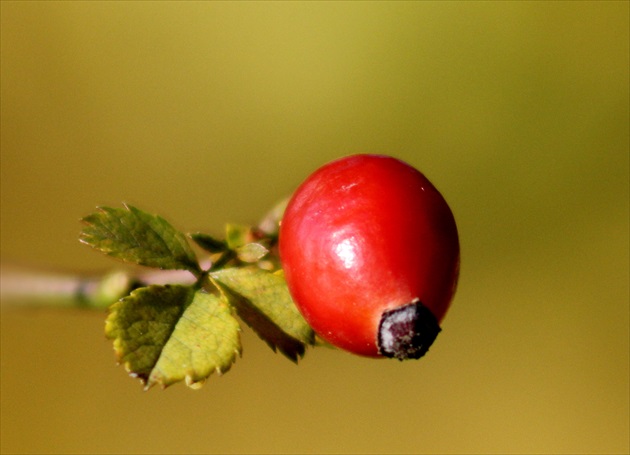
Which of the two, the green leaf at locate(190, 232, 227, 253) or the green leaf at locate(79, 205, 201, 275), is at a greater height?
the green leaf at locate(79, 205, 201, 275)

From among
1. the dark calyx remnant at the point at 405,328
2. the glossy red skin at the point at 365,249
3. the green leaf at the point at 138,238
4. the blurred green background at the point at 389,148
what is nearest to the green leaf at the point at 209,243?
the green leaf at the point at 138,238

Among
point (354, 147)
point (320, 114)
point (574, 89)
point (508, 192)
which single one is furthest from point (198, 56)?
point (574, 89)

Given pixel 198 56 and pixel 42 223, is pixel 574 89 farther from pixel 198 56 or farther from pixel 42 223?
pixel 42 223

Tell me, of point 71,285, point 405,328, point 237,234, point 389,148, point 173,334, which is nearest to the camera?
point 405,328

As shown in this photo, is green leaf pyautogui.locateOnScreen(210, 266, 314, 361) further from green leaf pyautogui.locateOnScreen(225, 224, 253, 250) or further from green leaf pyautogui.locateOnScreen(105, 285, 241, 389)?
green leaf pyautogui.locateOnScreen(225, 224, 253, 250)

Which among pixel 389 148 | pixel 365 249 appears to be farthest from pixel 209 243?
pixel 389 148

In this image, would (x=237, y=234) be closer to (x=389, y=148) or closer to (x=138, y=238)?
(x=138, y=238)

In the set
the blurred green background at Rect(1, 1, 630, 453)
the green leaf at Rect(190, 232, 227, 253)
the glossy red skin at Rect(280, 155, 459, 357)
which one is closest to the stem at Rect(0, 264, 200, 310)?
the green leaf at Rect(190, 232, 227, 253)
